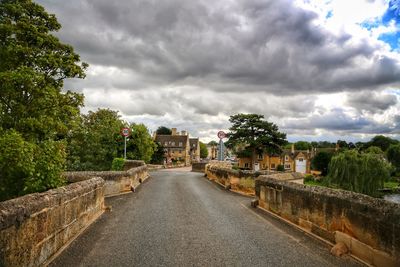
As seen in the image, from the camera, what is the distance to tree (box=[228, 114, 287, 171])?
58.4 meters

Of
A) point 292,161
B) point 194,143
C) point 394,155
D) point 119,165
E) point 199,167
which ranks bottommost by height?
point 199,167

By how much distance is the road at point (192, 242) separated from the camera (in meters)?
5.80

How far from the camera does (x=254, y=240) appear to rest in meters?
7.23

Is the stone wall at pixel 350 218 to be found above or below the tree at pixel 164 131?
below

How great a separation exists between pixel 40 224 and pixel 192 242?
9.95 feet

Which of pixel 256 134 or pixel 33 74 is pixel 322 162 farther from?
pixel 33 74

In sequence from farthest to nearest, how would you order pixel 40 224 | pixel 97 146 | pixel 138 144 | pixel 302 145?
pixel 302 145
pixel 138 144
pixel 97 146
pixel 40 224

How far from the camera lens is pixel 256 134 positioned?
59.5 metres

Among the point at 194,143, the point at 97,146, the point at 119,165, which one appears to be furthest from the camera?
the point at 194,143

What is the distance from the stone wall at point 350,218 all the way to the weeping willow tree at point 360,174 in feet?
109

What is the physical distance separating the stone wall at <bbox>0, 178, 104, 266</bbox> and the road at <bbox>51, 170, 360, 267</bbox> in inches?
12.0

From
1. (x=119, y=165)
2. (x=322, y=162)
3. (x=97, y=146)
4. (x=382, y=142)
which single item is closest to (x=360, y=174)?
(x=119, y=165)

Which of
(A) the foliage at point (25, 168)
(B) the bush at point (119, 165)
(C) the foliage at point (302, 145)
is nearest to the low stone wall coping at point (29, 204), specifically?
(A) the foliage at point (25, 168)

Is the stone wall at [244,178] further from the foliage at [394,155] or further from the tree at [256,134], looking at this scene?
the foliage at [394,155]
